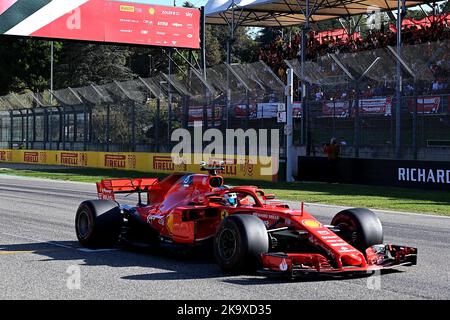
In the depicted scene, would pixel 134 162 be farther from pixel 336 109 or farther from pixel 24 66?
pixel 24 66

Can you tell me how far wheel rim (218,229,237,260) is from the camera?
8.29 metres

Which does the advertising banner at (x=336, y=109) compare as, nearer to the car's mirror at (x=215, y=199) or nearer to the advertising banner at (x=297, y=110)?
the advertising banner at (x=297, y=110)

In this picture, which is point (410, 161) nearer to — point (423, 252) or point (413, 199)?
point (413, 199)

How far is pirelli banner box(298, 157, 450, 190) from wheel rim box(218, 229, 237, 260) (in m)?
14.2

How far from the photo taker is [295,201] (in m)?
19.5

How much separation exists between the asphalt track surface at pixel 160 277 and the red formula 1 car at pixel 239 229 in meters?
0.19

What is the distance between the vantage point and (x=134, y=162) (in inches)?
1380

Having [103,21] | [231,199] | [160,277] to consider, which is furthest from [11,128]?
[160,277]

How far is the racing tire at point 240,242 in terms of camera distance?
26.2 ft

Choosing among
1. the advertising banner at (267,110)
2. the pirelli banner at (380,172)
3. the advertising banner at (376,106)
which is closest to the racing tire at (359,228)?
the pirelli banner at (380,172)

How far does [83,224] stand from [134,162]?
80.8ft

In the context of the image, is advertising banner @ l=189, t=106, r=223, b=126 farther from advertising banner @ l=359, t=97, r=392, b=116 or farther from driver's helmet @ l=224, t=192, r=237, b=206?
driver's helmet @ l=224, t=192, r=237, b=206
